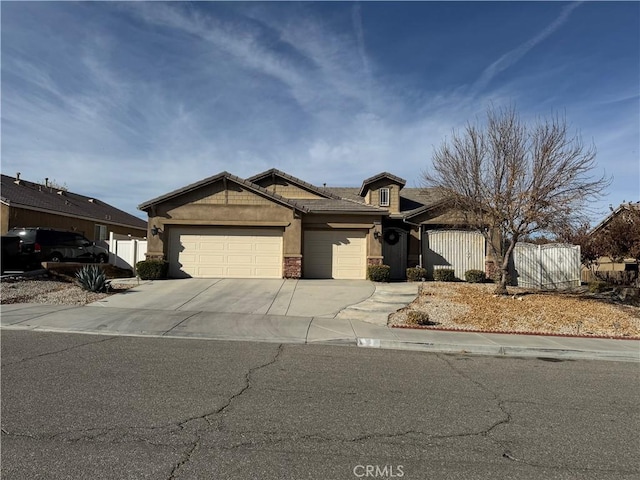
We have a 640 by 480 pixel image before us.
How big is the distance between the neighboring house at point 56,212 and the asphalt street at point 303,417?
20.6 meters

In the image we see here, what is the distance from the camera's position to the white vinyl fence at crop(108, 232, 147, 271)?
21359mm

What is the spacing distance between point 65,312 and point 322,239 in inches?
443

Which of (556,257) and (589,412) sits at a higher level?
(556,257)

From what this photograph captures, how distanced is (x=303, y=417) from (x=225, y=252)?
15.3 m

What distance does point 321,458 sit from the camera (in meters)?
3.88

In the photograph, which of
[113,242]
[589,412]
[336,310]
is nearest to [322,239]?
[336,310]

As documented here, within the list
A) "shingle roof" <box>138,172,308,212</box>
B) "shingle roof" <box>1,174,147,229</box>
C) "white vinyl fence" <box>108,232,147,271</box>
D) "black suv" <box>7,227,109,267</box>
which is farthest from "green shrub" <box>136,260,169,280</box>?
"shingle roof" <box>1,174,147,229</box>

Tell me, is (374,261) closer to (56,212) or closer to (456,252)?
(456,252)

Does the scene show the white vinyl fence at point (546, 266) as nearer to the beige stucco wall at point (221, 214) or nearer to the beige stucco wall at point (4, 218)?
the beige stucco wall at point (221, 214)

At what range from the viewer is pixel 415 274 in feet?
65.3

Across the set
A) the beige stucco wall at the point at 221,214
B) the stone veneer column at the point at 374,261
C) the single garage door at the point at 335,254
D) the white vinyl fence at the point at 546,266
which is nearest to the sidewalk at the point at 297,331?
the beige stucco wall at the point at 221,214

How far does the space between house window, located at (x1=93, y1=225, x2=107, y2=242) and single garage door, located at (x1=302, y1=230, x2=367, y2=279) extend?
65.1 feet

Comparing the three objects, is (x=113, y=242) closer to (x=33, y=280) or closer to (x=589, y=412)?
(x=33, y=280)

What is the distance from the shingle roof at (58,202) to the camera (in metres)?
25.6
